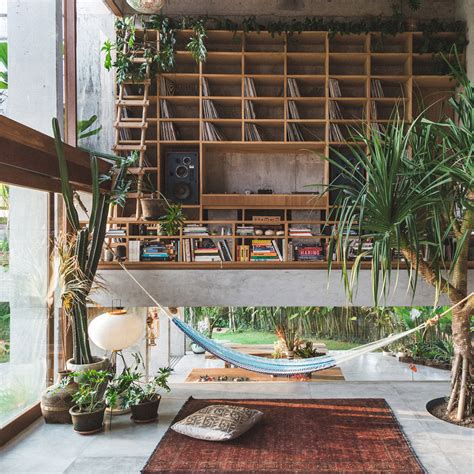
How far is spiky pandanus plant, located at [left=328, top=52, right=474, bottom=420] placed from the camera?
112 inches

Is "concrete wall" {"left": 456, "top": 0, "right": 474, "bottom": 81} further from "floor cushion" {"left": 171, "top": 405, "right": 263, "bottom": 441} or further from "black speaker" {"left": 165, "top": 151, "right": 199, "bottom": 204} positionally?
"floor cushion" {"left": 171, "top": 405, "right": 263, "bottom": 441}

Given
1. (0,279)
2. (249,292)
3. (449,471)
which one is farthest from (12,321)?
(449,471)

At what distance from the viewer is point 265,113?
19.6 feet

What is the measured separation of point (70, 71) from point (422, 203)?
248 centimetres

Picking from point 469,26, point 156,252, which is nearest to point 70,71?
point 156,252

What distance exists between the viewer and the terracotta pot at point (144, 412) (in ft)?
10.2

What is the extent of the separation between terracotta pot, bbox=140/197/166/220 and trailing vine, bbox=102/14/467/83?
1268mm

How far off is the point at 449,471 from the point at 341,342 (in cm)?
376

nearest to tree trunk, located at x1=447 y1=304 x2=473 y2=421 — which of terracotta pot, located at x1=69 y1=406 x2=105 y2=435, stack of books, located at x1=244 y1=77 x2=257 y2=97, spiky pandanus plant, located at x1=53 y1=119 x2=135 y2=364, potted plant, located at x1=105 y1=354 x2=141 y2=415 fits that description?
potted plant, located at x1=105 y1=354 x2=141 y2=415

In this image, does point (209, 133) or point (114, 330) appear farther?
point (209, 133)

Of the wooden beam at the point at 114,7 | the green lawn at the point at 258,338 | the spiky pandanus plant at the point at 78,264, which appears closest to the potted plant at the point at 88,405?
the spiky pandanus plant at the point at 78,264

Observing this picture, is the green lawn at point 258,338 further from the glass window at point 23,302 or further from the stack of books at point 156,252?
the glass window at point 23,302

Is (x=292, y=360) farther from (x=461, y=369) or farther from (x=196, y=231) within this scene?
(x=196, y=231)

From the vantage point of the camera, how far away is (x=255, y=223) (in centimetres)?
558
